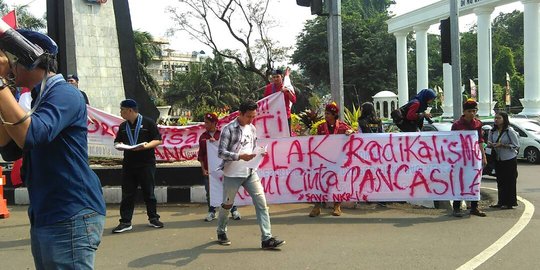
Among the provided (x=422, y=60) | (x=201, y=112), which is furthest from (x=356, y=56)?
(x=201, y=112)

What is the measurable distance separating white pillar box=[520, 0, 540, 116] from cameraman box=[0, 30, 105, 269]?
92.6 feet

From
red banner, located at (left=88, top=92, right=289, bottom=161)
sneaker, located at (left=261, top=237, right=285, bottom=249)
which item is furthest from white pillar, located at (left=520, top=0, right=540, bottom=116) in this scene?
sneaker, located at (left=261, top=237, right=285, bottom=249)

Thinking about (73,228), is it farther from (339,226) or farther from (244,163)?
(339,226)

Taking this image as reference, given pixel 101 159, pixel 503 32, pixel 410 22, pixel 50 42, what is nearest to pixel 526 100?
pixel 410 22

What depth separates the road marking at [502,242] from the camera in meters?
5.19

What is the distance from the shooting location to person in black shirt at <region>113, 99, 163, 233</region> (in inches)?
271

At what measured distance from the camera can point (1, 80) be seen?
2115mm

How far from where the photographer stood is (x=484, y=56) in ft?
97.5

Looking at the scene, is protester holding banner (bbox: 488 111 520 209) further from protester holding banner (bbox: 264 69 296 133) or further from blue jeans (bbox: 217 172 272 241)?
blue jeans (bbox: 217 172 272 241)

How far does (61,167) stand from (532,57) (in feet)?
95.5

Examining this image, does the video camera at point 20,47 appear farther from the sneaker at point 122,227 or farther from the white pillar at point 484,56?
the white pillar at point 484,56

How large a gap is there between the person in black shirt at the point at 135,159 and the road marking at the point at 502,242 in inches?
155

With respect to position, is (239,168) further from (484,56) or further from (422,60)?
(422,60)

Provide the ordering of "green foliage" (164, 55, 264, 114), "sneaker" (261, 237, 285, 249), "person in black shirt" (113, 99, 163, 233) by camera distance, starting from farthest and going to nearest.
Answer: "green foliage" (164, 55, 264, 114)
"person in black shirt" (113, 99, 163, 233)
"sneaker" (261, 237, 285, 249)
